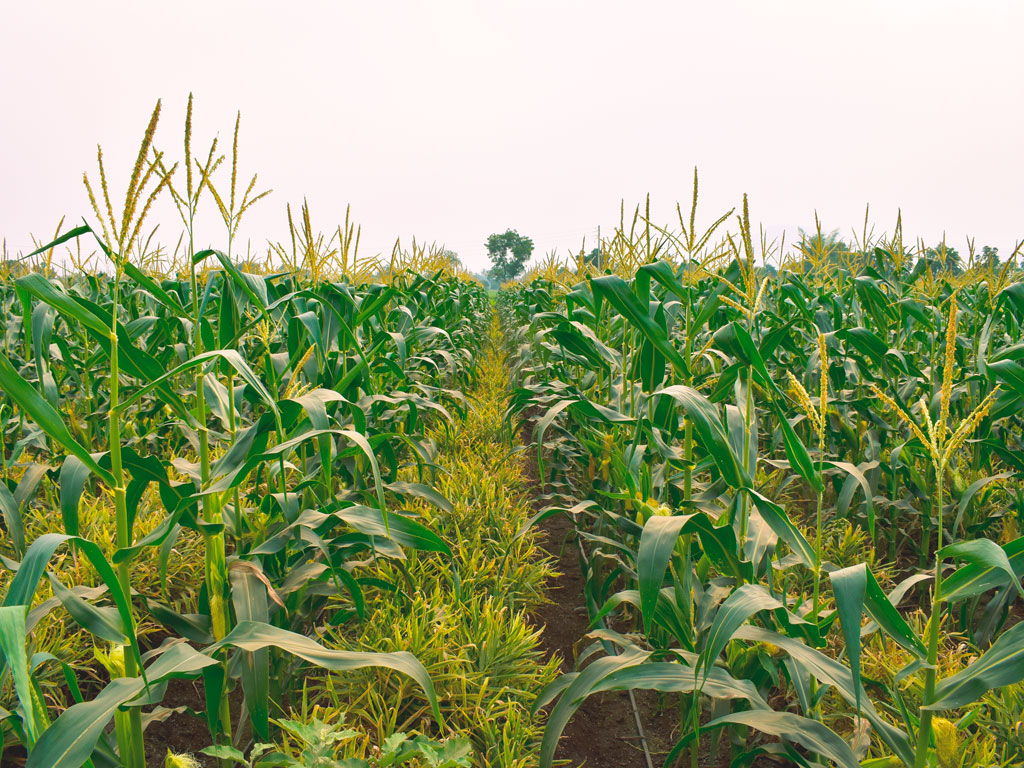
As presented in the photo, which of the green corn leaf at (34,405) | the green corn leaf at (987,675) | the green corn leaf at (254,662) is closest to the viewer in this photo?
the green corn leaf at (34,405)

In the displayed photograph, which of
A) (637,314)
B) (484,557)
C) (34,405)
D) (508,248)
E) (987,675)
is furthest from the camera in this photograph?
(508,248)

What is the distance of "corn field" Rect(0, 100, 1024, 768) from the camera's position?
125 centimetres

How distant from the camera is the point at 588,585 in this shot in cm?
227

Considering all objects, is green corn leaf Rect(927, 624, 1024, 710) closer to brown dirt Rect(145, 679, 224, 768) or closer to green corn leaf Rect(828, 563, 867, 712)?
green corn leaf Rect(828, 563, 867, 712)

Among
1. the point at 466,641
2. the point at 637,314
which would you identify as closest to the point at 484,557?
the point at 466,641

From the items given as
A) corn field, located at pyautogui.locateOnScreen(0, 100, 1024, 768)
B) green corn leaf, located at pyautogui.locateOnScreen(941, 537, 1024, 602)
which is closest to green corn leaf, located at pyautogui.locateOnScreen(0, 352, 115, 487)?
corn field, located at pyautogui.locateOnScreen(0, 100, 1024, 768)

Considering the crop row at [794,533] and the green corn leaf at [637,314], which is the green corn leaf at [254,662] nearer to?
the crop row at [794,533]

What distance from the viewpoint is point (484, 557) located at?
2887mm

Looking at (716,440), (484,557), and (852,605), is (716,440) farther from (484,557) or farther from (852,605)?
(484,557)

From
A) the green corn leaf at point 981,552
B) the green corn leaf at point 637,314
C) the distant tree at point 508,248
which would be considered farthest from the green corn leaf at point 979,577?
the distant tree at point 508,248

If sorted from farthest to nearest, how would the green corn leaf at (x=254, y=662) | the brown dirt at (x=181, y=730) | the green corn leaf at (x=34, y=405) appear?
the brown dirt at (x=181, y=730), the green corn leaf at (x=254, y=662), the green corn leaf at (x=34, y=405)

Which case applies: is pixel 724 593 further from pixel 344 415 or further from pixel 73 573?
pixel 73 573

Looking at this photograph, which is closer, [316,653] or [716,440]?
[316,653]

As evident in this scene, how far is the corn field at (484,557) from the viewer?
4.10ft
